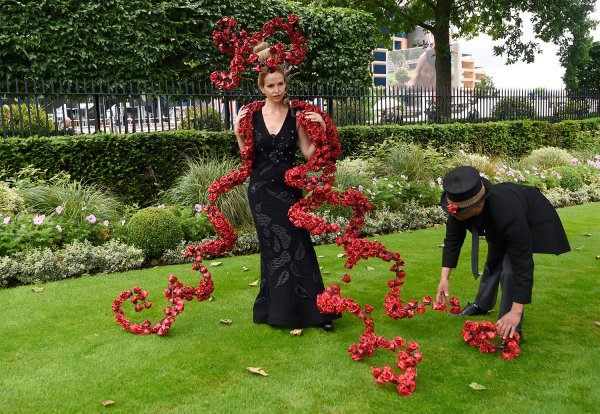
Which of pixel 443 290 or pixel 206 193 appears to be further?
pixel 206 193

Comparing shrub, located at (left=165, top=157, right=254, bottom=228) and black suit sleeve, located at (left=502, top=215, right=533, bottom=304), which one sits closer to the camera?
black suit sleeve, located at (left=502, top=215, right=533, bottom=304)

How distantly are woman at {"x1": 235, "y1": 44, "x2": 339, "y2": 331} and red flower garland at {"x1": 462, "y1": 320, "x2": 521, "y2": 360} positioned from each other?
44.5 inches

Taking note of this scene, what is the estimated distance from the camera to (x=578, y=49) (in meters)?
22.0

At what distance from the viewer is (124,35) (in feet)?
39.2

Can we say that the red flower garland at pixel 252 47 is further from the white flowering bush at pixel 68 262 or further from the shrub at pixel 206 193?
the shrub at pixel 206 193

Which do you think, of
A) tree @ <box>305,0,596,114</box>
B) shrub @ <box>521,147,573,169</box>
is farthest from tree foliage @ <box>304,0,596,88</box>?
shrub @ <box>521,147,573,169</box>

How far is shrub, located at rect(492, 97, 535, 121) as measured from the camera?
1861cm

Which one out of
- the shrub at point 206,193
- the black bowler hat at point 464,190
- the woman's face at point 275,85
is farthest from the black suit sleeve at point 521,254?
the shrub at point 206,193

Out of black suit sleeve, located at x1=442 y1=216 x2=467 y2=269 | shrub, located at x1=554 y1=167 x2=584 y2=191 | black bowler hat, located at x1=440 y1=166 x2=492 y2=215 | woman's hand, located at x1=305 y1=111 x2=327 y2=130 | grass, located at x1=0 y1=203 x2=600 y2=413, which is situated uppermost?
woman's hand, located at x1=305 y1=111 x2=327 y2=130

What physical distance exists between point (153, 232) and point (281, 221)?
3124mm

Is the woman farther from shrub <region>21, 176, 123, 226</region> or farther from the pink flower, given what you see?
shrub <region>21, 176, 123, 226</region>

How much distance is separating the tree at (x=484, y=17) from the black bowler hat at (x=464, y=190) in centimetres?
1679

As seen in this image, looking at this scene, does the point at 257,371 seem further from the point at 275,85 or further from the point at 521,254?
the point at 275,85

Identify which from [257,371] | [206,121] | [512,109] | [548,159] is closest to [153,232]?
[257,371]
